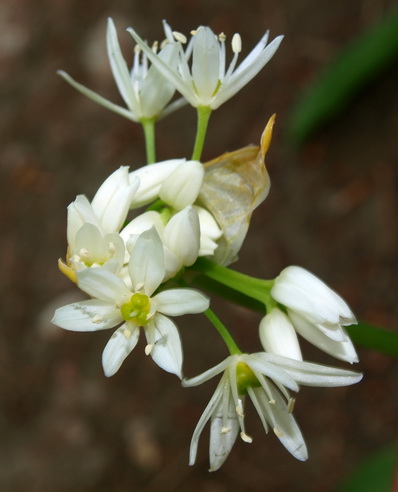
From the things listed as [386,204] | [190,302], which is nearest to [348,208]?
[386,204]

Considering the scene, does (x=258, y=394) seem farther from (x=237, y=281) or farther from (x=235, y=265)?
(x=235, y=265)

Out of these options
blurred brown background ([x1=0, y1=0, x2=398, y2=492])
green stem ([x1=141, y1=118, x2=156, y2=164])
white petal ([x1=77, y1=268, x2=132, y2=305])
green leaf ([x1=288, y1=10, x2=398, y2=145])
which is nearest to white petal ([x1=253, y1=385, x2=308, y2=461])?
white petal ([x1=77, y1=268, x2=132, y2=305])

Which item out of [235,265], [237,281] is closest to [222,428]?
[237,281]

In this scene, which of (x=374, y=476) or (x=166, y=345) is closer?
(x=166, y=345)

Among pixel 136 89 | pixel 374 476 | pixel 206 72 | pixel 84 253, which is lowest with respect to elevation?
pixel 374 476

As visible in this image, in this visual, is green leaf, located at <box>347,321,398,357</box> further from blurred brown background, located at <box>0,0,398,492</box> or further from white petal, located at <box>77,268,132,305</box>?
blurred brown background, located at <box>0,0,398,492</box>

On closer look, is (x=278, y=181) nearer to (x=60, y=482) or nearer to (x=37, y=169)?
(x=37, y=169)
